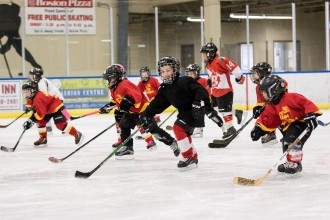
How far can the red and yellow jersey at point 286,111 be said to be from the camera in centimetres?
412

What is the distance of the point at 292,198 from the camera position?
3.54 metres

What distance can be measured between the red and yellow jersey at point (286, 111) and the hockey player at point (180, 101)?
461 mm

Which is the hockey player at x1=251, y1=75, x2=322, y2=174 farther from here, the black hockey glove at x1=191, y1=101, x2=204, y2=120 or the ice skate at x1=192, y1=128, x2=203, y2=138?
the ice skate at x1=192, y1=128, x2=203, y2=138

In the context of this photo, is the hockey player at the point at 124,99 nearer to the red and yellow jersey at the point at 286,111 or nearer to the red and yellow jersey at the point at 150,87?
the red and yellow jersey at the point at 286,111

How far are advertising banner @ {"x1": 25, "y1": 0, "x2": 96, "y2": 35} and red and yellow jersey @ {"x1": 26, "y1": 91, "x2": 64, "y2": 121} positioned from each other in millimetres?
6312

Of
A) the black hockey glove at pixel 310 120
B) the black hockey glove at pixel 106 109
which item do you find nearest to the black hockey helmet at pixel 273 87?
the black hockey glove at pixel 310 120

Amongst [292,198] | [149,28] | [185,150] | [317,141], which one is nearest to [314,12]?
[149,28]

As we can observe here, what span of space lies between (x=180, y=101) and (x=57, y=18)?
→ 862cm

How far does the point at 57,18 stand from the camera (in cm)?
1289

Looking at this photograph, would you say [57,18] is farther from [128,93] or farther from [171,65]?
[171,65]

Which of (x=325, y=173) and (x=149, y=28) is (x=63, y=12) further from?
(x=325, y=173)

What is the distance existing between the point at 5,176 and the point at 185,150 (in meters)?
1.26

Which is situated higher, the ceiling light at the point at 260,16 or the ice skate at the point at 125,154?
the ceiling light at the point at 260,16

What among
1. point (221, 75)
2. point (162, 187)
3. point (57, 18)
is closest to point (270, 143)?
point (221, 75)
